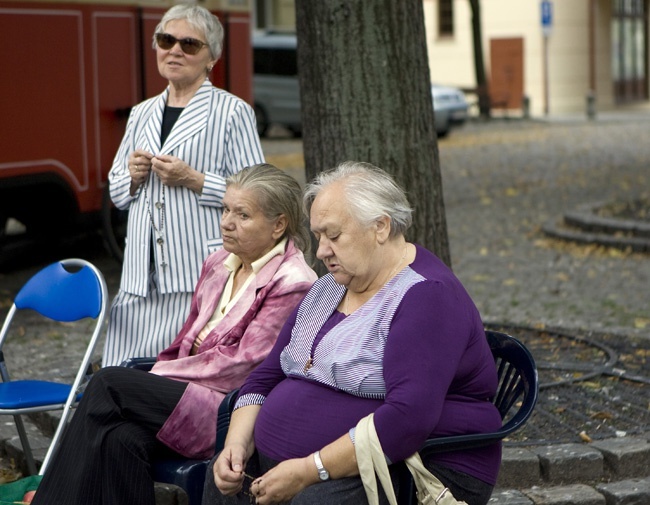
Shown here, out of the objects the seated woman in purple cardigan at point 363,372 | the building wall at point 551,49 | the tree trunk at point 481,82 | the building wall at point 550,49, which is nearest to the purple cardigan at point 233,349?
the seated woman in purple cardigan at point 363,372

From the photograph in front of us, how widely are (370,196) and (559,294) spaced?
18.1 ft

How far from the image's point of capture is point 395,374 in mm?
3389

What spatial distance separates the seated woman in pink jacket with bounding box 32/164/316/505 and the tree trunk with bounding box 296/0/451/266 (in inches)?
66.8

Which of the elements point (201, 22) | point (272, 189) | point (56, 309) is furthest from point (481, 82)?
point (272, 189)

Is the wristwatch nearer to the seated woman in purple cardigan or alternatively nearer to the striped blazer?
the seated woman in purple cardigan

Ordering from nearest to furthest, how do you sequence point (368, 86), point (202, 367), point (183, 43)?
point (202, 367)
point (183, 43)
point (368, 86)

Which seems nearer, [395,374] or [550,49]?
[395,374]

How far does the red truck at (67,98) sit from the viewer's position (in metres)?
8.76

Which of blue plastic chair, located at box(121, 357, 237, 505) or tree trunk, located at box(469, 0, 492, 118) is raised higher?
tree trunk, located at box(469, 0, 492, 118)

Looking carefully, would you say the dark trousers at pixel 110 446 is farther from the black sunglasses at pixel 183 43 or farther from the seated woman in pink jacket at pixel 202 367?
the black sunglasses at pixel 183 43

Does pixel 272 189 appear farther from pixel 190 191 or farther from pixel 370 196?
pixel 190 191

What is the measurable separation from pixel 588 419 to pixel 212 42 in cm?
220

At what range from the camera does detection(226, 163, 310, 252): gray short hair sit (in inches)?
163

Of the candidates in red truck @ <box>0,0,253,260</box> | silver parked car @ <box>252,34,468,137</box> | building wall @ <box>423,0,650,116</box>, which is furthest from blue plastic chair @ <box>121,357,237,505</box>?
building wall @ <box>423,0,650,116</box>
